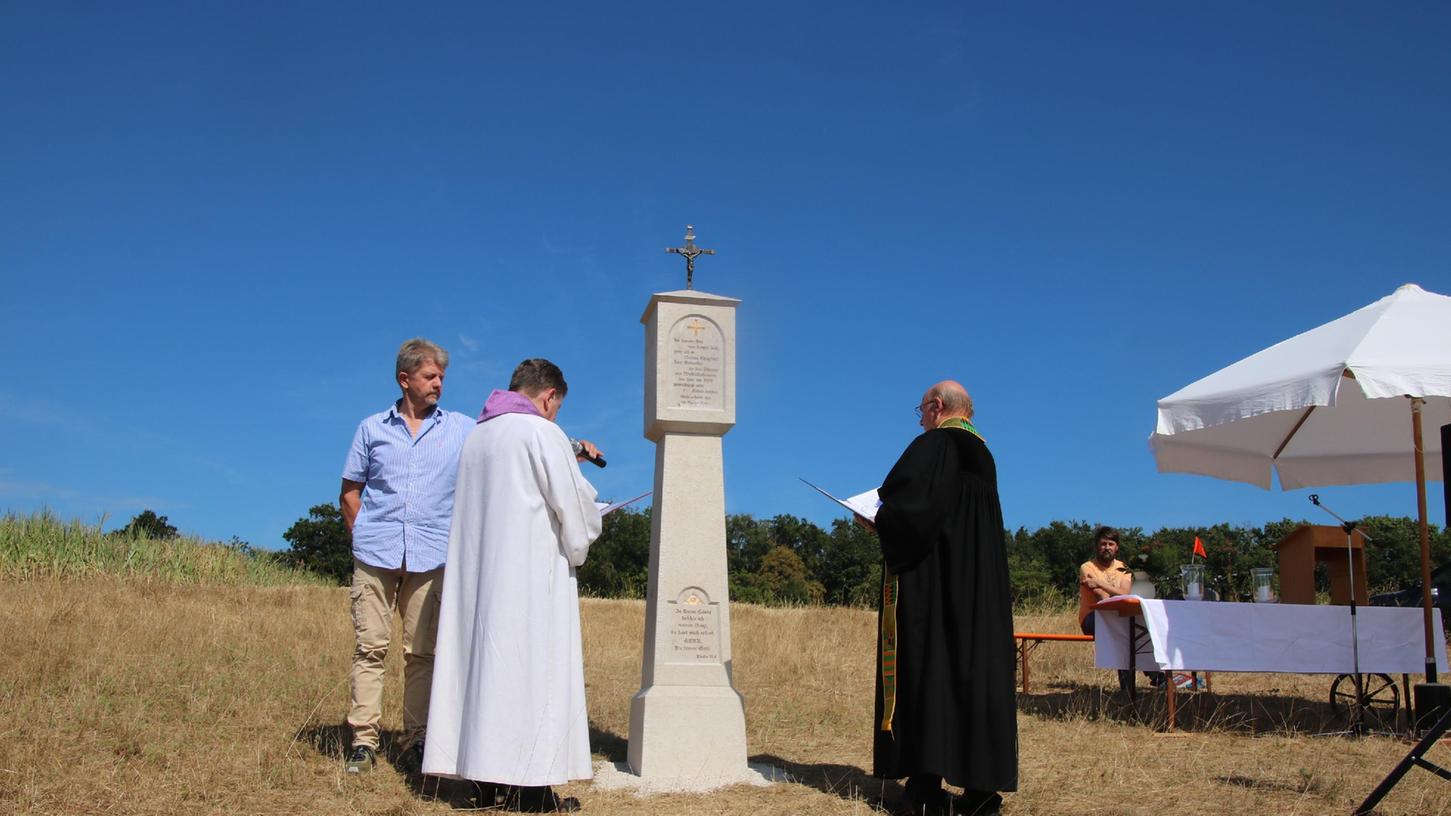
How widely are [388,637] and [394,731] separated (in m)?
1.56

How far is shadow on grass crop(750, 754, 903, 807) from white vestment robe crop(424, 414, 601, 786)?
1.52 metres

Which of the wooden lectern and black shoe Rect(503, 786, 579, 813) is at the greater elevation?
the wooden lectern

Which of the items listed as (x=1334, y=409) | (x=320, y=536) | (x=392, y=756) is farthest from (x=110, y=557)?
(x=320, y=536)

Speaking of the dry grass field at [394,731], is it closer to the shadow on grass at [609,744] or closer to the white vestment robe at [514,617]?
the shadow on grass at [609,744]

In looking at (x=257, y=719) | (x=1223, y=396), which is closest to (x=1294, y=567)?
(x=1223, y=396)

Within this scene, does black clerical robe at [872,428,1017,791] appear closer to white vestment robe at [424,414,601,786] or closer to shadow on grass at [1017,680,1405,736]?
white vestment robe at [424,414,601,786]

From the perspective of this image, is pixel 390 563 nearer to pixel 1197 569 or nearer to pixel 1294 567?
pixel 1197 569

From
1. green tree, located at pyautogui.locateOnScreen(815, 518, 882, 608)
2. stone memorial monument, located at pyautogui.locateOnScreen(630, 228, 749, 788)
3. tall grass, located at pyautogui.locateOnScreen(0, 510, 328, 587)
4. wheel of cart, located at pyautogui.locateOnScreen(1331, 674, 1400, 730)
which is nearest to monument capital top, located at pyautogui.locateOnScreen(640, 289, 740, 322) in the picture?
stone memorial monument, located at pyautogui.locateOnScreen(630, 228, 749, 788)

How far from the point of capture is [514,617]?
5.12m

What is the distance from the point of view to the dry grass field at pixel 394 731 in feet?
17.8

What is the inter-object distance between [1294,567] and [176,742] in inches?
341

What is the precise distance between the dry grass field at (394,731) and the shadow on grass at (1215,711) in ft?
0.12

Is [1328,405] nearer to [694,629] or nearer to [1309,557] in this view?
[1309,557]

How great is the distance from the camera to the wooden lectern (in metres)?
9.22
